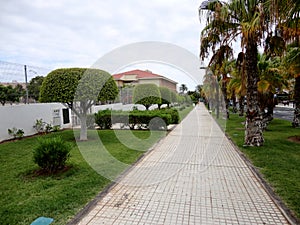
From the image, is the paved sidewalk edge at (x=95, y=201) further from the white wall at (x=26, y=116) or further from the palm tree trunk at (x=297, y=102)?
the palm tree trunk at (x=297, y=102)

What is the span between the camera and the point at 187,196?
4305 mm

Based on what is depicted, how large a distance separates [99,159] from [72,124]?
9075 millimetres

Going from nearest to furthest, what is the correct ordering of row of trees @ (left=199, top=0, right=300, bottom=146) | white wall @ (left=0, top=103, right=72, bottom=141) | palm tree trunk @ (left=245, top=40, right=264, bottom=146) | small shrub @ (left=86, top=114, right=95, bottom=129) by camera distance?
row of trees @ (left=199, top=0, right=300, bottom=146) < palm tree trunk @ (left=245, top=40, right=264, bottom=146) < white wall @ (left=0, top=103, right=72, bottom=141) < small shrub @ (left=86, top=114, right=95, bottom=129)

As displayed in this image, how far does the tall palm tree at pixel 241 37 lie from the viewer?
748 centimetres

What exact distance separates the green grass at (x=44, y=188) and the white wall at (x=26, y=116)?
2.77 metres

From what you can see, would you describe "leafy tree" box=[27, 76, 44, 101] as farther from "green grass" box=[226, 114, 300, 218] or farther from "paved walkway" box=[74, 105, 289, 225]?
"green grass" box=[226, 114, 300, 218]

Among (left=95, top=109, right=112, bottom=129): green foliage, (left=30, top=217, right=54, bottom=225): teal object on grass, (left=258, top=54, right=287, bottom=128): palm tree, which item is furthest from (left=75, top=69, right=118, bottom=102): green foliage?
(left=258, top=54, right=287, bottom=128): palm tree

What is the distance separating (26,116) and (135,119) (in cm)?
584

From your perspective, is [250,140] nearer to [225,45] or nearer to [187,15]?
[225,45]

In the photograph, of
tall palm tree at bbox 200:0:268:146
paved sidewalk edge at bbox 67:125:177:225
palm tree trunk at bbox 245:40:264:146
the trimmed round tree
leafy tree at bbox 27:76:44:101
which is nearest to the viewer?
paved sidewalk edge at bbox 67:125:177:225

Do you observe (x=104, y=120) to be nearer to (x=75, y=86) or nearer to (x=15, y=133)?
(x=15, y=133)

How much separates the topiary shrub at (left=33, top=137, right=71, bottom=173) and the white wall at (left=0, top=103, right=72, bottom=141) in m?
5.49

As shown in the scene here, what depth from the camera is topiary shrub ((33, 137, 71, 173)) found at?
533 cm

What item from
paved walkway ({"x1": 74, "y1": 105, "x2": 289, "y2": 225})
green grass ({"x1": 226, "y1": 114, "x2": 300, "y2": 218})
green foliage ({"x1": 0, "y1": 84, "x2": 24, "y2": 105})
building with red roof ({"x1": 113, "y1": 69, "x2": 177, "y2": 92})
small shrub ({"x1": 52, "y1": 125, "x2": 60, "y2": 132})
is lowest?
paved walkway ({"x1": 74, "y1": 105, "x2": 289, "y2": 225})
